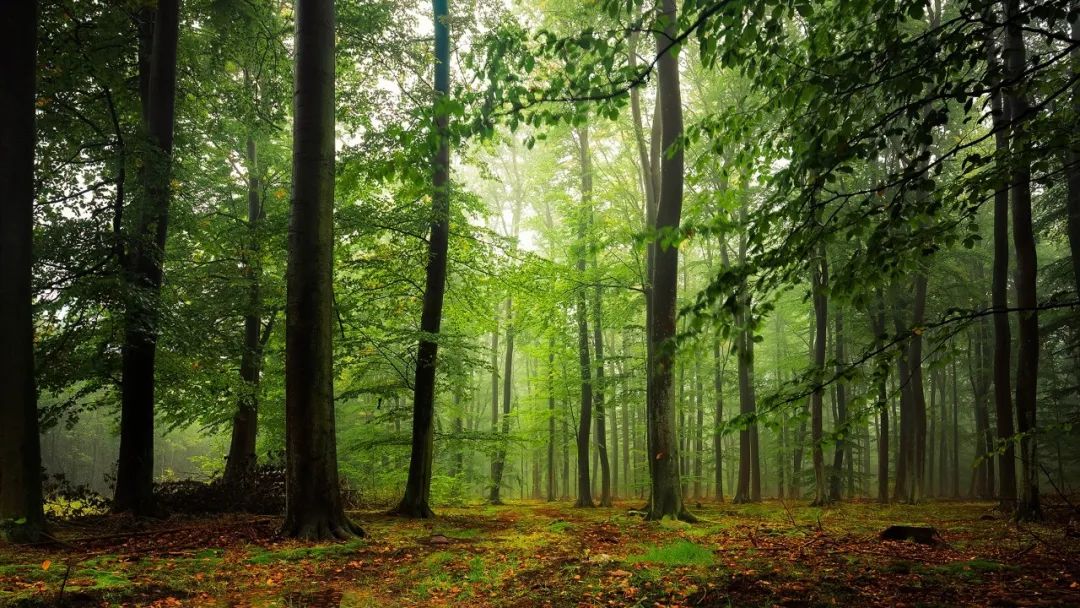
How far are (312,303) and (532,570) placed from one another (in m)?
4.15

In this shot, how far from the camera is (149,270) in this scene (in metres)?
8.91

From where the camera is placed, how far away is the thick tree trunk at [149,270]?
338 inches

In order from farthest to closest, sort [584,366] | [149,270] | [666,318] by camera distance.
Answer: [584,366]
[666,318]
[149,270]

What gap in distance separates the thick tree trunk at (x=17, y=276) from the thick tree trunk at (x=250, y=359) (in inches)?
150

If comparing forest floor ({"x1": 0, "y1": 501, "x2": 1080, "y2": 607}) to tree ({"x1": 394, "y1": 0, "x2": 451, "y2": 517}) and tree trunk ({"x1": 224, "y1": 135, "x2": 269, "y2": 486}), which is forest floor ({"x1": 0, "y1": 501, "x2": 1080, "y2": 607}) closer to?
tree ({"x1": 394, "y1": 0, "x2": 451, "y2": 517})

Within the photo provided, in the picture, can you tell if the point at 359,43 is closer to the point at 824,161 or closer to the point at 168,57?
the point at 168,57

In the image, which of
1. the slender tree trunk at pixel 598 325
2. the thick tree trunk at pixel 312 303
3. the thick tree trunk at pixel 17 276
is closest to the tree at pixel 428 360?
the thick tree trunk at pixel 312 303

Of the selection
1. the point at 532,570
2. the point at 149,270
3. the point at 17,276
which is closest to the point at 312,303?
the point at 17,276

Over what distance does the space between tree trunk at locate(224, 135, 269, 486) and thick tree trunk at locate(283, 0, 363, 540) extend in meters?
3.36

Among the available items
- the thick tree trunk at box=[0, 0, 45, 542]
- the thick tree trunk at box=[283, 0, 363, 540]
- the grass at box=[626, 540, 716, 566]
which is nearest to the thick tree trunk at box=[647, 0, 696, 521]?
the grass at box=[626, 540, 716, 566]

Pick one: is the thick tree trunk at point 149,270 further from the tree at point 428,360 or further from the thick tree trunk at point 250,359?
the tree at point 428,360

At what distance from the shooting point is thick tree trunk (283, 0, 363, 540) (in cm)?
691

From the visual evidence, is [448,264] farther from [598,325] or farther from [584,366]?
[584,366]

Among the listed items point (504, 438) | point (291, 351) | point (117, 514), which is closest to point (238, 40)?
point (291, 351)
